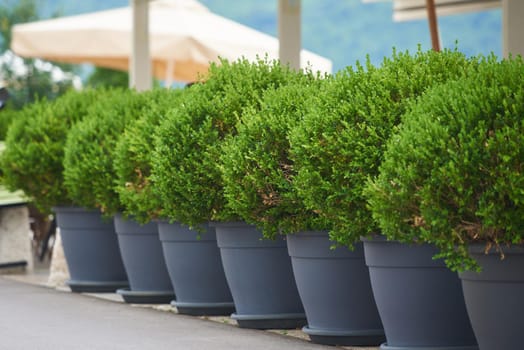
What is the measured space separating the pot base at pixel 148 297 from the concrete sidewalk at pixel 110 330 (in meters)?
0.09

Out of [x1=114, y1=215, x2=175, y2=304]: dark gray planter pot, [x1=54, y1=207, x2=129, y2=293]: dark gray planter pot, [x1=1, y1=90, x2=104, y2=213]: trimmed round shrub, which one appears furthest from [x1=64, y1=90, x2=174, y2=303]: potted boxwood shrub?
[x1=1, y1=90, x2=104, y2=213]: trimmed round shrub

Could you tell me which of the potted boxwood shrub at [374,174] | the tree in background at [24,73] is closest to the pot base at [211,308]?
the potted boxwood shrub at [374,174]

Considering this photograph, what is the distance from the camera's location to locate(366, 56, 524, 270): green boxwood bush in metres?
5.07

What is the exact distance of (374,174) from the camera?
6074mm

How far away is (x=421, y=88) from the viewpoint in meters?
6.16

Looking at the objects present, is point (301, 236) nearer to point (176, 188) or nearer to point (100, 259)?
point (176, 188)

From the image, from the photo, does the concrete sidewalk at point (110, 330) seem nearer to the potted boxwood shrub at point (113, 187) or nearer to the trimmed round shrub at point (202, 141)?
the potted boxwood shrub at point (113, 187)

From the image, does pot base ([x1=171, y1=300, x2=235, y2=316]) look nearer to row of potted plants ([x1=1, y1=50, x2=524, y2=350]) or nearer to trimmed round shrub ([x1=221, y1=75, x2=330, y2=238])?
row of potted plants ([x1=1, y1=50, x2=524, y2=350])

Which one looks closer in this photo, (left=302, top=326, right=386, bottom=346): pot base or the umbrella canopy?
(left=302, top=326, right=386, bottom=346): pot base

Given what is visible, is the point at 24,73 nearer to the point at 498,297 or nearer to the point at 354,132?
the point at 354,132

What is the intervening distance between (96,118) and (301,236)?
3293 millimetres

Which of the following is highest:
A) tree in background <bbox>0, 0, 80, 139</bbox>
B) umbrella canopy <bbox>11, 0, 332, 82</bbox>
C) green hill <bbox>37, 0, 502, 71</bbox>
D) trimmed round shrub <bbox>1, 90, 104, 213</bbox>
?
green hill <bbox>37, 0, 502, 71</bbox>

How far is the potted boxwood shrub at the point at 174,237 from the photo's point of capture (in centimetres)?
818

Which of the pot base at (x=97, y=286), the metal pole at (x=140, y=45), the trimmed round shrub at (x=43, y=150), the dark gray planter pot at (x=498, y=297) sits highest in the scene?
the metal pole at (x=140, y=45)
